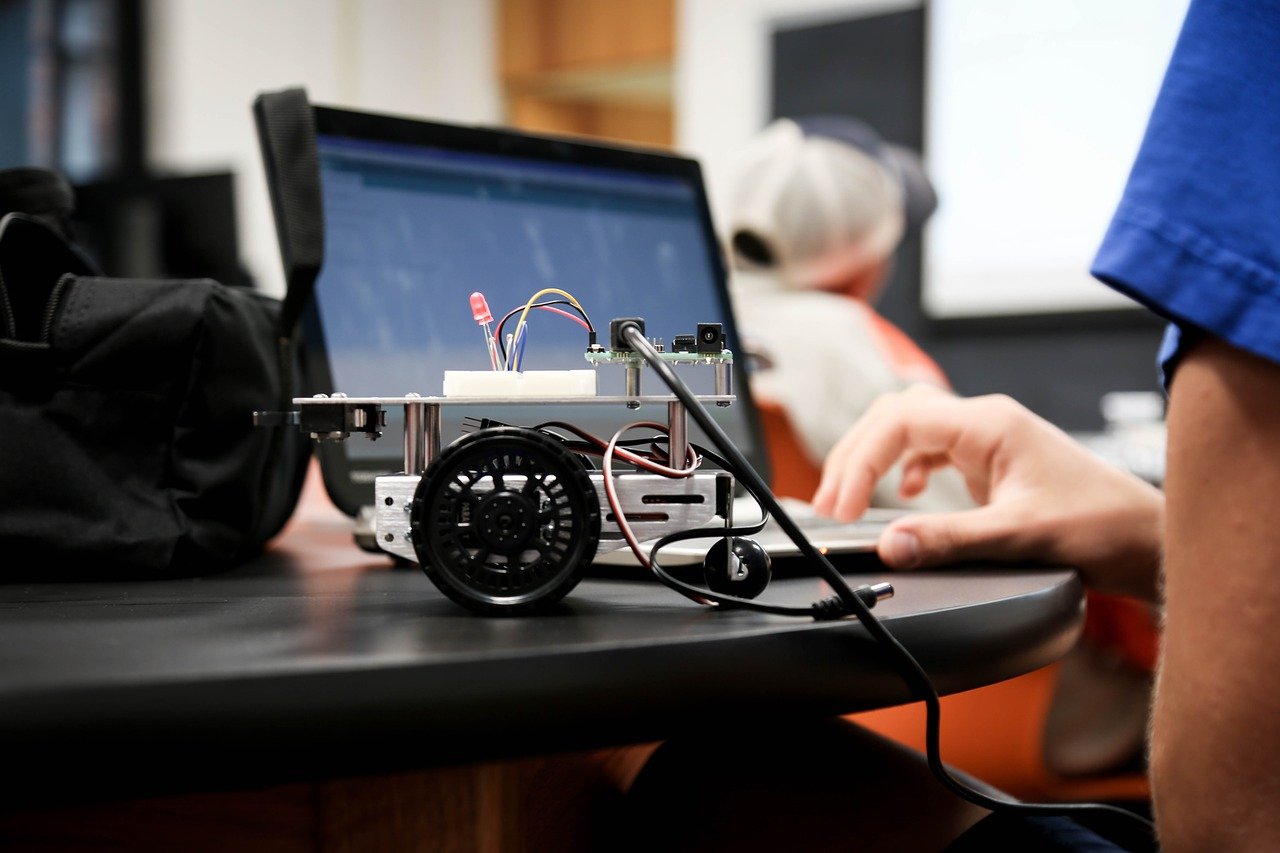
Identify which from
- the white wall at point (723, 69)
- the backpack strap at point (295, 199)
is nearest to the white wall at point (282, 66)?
the white wall at point (723, 69)

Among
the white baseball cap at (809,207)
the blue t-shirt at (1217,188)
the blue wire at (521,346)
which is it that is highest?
the white baseball cap at (809,207)

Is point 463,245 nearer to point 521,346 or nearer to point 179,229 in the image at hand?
point 521,346

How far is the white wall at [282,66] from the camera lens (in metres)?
3.81

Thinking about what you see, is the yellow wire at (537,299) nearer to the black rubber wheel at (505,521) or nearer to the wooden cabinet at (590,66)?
the black rubber wheel at (505,521)

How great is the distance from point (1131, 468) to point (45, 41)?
3.70 m

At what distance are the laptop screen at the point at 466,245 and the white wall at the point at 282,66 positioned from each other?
296 cm

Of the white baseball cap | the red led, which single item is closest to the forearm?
the red led

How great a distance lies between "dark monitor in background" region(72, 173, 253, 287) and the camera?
244 cm

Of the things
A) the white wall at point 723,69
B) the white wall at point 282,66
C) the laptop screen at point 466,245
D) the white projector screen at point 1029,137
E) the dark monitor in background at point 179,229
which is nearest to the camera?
the laptop screen at point 466,245

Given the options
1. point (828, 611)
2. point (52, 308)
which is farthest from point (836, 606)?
→ point (52, 308)

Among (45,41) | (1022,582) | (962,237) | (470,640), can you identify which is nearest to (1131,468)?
(962,237)

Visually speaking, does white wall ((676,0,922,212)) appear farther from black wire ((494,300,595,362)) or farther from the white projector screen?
black wire ((494,300,595,362))

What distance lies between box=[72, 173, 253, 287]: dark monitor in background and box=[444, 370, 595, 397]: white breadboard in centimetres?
204

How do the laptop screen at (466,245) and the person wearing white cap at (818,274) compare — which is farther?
the person wearing white cap at (818,274)
